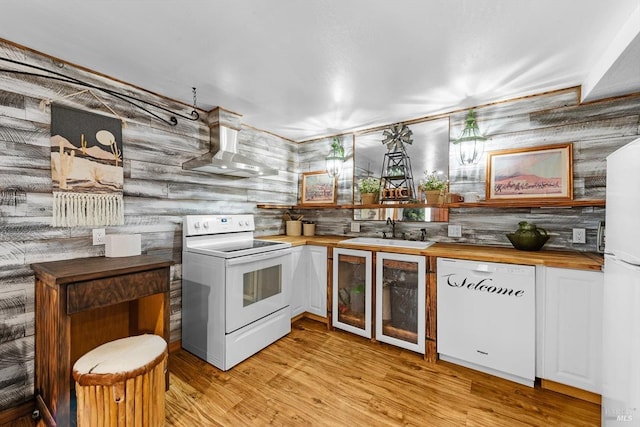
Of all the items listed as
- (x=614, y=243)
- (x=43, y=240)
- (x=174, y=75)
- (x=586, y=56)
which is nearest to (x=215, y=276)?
(x=43, y=240)

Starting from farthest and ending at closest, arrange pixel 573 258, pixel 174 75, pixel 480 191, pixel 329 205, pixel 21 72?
pixel 329 205 → pixel 480 191 → pixel 174 75 → pixel 573 258 → pixel 21 72

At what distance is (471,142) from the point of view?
8.18ft

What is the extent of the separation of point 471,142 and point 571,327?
1604 mm

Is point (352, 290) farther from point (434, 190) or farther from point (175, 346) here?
point (175, 346)

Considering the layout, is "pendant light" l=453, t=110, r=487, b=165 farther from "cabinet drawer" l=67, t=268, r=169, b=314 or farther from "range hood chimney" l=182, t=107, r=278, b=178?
"cabinet drawer" l=67, t=268, r=169, b=314

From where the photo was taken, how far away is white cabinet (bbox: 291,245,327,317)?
287 centimetres

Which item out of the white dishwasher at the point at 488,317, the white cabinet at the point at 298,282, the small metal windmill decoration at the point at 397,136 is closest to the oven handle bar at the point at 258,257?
the white cabinet at the point at 298,282

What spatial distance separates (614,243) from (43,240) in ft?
10.8

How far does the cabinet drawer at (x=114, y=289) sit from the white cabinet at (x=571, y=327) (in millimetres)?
2600

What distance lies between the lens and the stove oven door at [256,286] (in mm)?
2137

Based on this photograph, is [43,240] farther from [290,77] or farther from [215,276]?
[290,77]

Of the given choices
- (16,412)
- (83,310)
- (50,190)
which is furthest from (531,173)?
(16,412)

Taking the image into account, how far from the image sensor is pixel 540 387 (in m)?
1.93

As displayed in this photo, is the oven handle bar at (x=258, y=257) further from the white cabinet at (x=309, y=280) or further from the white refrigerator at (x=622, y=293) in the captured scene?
the white refrigerator at (x=622, y=293)
